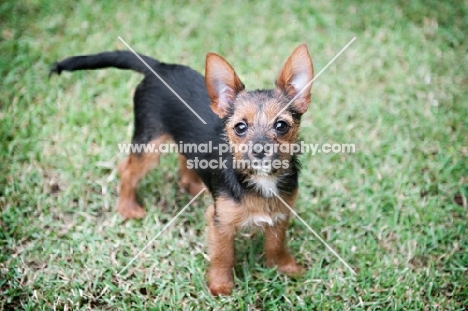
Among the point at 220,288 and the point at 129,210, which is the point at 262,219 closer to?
the point at 220,288

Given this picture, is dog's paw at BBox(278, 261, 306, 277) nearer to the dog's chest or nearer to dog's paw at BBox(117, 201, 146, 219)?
the dog's chest

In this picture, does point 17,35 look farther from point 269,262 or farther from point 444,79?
point 444,79

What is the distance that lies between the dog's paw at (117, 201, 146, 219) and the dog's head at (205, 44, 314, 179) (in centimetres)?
146

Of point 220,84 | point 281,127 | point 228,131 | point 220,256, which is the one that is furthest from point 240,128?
point 220,256

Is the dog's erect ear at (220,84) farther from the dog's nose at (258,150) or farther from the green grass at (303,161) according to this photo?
the green grass at (303,161)

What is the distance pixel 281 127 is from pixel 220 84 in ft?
1.97

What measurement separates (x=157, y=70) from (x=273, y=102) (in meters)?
1.27

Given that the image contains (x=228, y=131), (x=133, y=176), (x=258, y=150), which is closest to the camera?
(x=258, y=150)

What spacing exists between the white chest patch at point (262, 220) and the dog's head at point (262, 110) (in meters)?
0.44

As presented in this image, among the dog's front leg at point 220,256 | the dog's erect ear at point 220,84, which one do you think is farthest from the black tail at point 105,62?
the dog's front leg at point 220,256

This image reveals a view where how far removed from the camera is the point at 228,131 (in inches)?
149

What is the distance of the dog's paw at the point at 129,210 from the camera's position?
15.6 feet

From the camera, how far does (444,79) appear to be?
242 inches

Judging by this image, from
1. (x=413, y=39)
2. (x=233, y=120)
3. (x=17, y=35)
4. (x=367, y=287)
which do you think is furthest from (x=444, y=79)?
(x=17, y=35)
